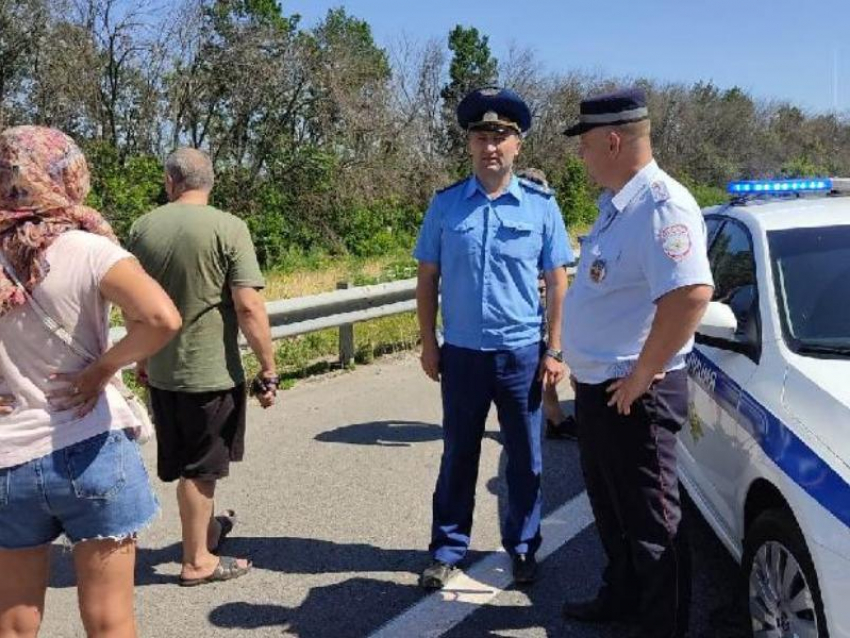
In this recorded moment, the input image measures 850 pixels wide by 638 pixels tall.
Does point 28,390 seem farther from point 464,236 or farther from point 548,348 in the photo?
point 548,348

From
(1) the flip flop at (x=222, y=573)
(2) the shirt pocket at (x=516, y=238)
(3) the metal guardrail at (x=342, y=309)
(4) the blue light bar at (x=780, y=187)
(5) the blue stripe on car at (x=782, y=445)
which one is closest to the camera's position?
(5) the blue stripe on car at (x=782, y=445)

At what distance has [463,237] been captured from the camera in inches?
140

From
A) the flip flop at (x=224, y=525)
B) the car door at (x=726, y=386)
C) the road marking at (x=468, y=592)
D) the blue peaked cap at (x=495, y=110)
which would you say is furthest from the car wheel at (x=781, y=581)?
the flip flop at (x=224, y=525)

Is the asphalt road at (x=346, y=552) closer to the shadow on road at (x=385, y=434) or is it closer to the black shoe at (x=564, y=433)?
the shadow on road at (x=385, y=434)

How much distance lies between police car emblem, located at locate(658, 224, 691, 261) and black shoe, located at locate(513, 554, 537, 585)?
1.71 metres

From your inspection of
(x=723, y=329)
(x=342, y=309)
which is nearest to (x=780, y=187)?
(x=723, y=329)

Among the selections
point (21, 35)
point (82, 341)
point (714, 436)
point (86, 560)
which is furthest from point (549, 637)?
point (21, 35)

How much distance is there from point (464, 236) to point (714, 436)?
1315mm

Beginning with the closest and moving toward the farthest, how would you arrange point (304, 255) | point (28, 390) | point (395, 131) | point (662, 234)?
point (28, 390) → point (662, 234) → point (304, 255) → point (395, 131)

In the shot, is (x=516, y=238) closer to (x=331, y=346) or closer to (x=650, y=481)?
(x=650, y=481)

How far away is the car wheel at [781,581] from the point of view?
2.52 m

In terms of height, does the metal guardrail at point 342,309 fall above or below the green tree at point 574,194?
below

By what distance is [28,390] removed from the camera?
88.7 inches

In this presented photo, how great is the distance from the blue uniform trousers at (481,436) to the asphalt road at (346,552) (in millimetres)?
237
